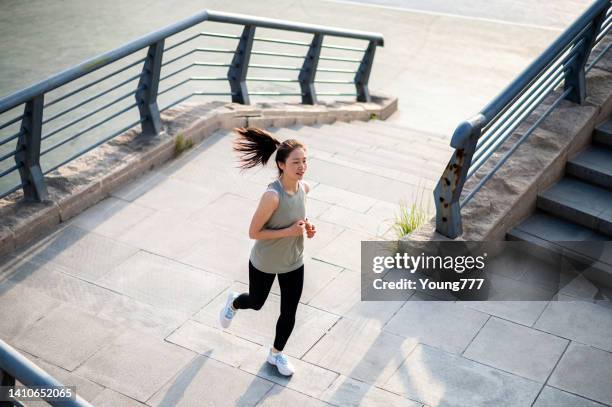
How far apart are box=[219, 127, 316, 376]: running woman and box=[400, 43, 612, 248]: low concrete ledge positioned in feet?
5.53

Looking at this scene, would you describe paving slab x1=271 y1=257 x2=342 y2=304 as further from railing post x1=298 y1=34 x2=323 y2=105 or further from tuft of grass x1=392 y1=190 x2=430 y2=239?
railing post x1=298 y1=34 x2=323 y2=105

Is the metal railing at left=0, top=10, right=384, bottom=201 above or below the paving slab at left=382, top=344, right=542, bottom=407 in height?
above

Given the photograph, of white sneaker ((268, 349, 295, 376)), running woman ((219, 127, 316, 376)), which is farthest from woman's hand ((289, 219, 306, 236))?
white sneaker ((268, 349, 295, 376))

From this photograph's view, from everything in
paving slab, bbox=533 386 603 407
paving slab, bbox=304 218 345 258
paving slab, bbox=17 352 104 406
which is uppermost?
paving slab, bbox=17 352 104 406

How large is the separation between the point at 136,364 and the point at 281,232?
1.43 metres

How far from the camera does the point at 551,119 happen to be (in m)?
7.55

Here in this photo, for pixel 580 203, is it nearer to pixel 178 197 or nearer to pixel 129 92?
pixel 178 197

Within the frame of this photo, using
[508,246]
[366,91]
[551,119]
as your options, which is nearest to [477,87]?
[366,91]

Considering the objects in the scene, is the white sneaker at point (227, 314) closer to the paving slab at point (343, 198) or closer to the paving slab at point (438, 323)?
the paving slab at point (438, 323)

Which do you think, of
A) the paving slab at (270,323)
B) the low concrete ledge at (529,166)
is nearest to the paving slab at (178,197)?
the paving slab at (270,323)

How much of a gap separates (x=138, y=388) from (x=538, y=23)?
18153 millimetres

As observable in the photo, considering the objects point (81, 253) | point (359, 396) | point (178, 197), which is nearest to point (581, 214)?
point (359, 396)

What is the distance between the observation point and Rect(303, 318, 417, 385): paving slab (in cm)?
543

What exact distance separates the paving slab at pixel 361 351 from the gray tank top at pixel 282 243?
0.82 m
